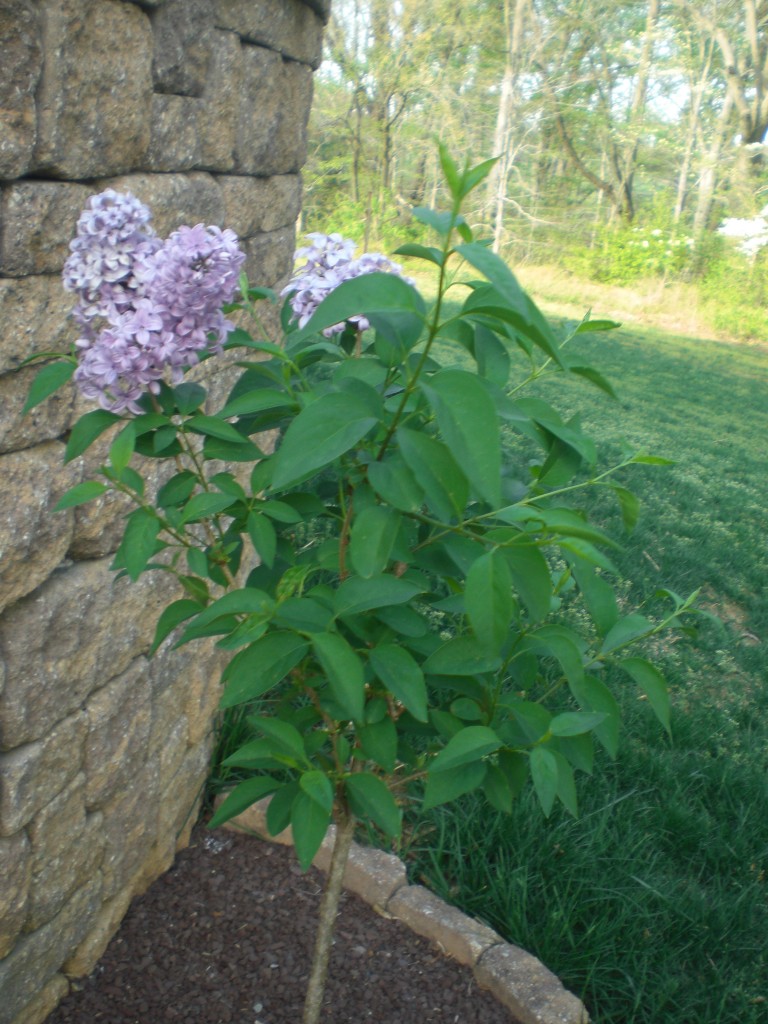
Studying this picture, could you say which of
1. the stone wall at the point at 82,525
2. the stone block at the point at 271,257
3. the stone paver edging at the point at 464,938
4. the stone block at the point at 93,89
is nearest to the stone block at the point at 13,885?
the stone wall at the point at 82,525

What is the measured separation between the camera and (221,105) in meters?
1.92

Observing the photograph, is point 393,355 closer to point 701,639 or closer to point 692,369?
point 701,639

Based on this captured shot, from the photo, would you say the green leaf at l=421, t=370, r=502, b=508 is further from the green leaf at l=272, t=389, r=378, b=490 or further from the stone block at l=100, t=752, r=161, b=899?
the stone block at l=100, t=752, r=161, b=899

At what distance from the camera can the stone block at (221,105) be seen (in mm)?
1849

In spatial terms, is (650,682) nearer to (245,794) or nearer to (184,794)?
(245,794)

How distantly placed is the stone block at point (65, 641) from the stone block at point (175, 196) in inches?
24.0

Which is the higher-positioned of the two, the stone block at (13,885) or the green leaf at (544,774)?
the green leaf at (544,774)

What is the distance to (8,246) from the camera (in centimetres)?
120

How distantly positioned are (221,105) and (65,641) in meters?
1.14

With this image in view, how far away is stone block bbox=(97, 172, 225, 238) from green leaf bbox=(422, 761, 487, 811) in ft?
3.25

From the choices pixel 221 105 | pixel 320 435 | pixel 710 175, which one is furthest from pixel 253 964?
pixel 710 175

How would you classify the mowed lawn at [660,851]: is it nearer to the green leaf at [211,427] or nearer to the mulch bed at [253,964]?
the mulch bed at [253,964]

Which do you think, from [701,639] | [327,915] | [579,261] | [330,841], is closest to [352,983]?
[330,841]

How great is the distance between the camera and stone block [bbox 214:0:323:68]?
6.30 ft
